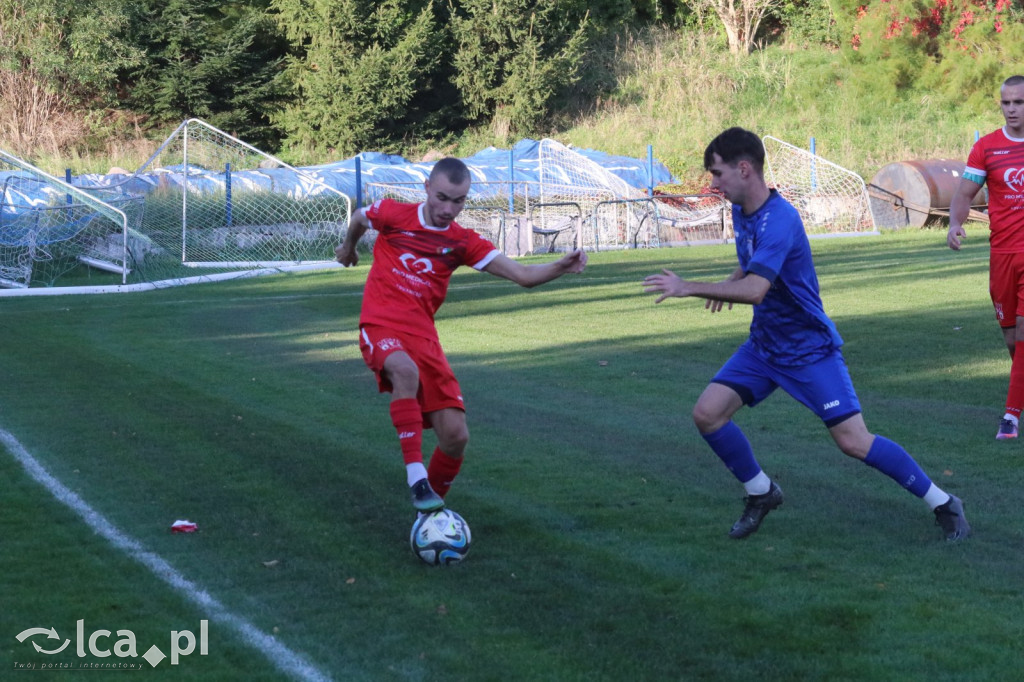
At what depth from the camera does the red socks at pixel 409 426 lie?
5.52m

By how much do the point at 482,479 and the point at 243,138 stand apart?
126 ft

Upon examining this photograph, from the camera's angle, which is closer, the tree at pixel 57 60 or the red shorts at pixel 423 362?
the red shorts at pixel 423 362

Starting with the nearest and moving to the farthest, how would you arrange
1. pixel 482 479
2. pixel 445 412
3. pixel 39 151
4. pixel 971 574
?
pixel 971 574 < pixel 445 412 < pixel 482 479 < pixel 39 151

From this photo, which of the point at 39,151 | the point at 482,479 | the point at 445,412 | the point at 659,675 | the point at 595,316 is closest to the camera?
the point at 659,675

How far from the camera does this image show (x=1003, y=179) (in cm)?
796

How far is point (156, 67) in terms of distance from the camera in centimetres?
4259

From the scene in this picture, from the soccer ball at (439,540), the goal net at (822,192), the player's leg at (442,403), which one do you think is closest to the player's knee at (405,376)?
the player's leg at (442,403)

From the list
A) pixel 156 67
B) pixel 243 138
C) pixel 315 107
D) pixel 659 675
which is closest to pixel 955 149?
pixel 315 107

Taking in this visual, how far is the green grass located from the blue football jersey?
0.87 m

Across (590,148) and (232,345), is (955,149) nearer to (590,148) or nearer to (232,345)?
(590,148)

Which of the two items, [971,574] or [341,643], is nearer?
[341,643]

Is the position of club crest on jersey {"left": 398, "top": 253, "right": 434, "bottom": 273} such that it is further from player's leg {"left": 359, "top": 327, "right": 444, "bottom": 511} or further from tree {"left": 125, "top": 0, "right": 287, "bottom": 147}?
tree {"left": 125, "top": 0, "right": 287, "bottom": 147}

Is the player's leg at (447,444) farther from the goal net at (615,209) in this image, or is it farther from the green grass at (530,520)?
the goal net at (615,209)

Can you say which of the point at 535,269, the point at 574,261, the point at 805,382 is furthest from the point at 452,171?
the point at 805,382
